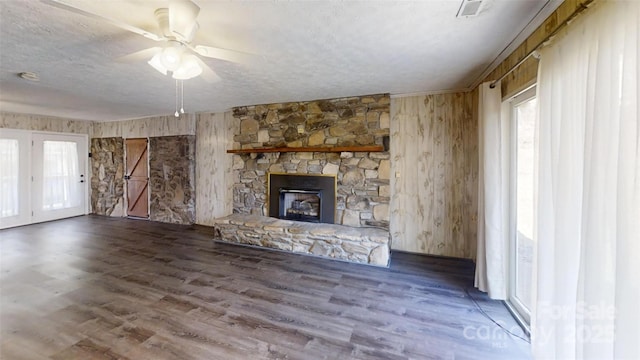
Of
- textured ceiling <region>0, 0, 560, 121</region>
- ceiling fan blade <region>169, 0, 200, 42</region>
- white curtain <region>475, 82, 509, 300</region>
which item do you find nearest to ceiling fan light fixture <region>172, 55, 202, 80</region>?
ceiling fan blade <region>169, 0, 200, 42</region>

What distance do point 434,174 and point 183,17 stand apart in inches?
141

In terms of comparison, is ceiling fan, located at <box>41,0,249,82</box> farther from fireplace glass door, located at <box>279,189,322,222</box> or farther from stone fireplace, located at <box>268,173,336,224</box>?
fireplace glass door, located at <box>279,189,322,222</box>

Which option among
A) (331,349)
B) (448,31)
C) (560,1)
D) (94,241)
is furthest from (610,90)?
(94,241)

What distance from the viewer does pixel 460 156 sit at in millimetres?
3695

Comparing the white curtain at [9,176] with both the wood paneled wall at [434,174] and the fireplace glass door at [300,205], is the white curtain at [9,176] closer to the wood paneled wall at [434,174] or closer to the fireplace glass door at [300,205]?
the fireplace glass door at [300,205]

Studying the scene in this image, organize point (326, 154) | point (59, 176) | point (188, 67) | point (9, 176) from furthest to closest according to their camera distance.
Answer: point (59, 176), point (9, 176), point (326, 154), point (188, 67)

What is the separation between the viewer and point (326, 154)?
423 cm

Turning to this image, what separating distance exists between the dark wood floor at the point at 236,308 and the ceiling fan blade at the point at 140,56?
2455 mm

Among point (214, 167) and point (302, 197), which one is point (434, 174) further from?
point (214, 167)

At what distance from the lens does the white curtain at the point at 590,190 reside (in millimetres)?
1024

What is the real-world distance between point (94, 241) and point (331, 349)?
476 centimetres

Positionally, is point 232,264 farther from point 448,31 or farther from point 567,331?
point 448,31

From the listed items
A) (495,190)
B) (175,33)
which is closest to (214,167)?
(175,33)

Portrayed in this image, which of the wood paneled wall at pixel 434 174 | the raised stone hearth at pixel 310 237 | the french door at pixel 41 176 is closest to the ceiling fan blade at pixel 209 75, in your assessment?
the raised stone hearth at pixel 310 237
